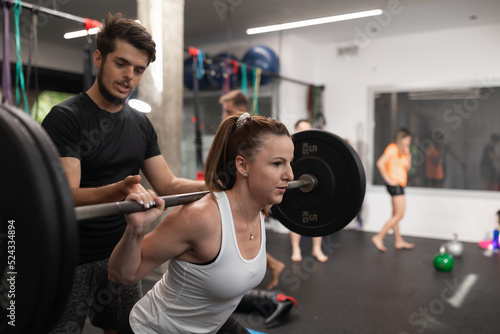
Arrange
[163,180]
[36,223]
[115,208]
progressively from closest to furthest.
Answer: [36,223] < [115,208] < [163,180]

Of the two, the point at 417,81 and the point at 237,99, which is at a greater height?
the point at 417,81

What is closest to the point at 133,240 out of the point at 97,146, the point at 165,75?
the point at 97,146

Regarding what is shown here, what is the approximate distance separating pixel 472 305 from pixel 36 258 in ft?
9.76

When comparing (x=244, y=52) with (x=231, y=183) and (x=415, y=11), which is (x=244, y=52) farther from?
(x=231, y=183)

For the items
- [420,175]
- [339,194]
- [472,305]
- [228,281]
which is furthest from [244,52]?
[228,281]

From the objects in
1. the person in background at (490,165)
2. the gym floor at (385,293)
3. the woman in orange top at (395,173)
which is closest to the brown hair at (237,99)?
the gym floor at (385,293)

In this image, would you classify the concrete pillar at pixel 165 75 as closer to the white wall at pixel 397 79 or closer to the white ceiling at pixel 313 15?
the white ceiling at pixel 313 15

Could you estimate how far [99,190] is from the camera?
1.06 metres

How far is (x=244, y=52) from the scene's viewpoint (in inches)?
231

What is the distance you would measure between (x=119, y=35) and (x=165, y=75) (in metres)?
1.77

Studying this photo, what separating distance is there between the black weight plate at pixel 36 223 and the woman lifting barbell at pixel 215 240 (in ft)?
0.74

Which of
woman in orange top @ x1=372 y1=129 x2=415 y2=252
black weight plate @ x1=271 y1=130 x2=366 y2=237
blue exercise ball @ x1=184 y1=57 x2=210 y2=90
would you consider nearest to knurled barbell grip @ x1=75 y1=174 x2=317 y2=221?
black weight plate @ x1=271 y1=130 x2=366 y2=237

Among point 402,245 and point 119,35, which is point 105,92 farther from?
point 402,245

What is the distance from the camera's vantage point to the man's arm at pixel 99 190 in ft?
3.26
